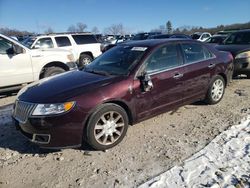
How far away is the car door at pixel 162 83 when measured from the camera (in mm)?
4609

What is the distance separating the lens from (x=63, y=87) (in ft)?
14.0

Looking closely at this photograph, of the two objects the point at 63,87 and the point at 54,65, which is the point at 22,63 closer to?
the point at 54,65

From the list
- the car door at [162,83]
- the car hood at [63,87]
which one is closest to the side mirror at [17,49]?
the car hood at [63,87]

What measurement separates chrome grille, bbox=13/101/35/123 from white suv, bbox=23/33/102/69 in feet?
27.5

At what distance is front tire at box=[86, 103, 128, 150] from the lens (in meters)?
4.01

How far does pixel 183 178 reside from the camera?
10.9 ft

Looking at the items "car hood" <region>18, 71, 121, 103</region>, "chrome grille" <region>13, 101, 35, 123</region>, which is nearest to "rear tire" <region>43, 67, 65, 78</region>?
"car hood" <region>18, 71, 121, 103</region>

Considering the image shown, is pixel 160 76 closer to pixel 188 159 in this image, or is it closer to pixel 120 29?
pixel 188 159

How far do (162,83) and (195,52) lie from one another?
134 cm

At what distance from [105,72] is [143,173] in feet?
6.47

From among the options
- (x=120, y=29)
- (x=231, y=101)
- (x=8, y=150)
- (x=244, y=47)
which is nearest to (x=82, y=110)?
(x=8, y=150)

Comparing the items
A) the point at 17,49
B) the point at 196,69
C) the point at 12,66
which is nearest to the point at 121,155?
the point at 196,69

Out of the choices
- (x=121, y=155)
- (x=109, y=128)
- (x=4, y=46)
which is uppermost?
(x=4, y=46)

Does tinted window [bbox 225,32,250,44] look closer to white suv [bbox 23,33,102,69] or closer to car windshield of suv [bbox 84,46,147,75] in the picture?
car windshield of suv [bbox 84,46,147,75]
